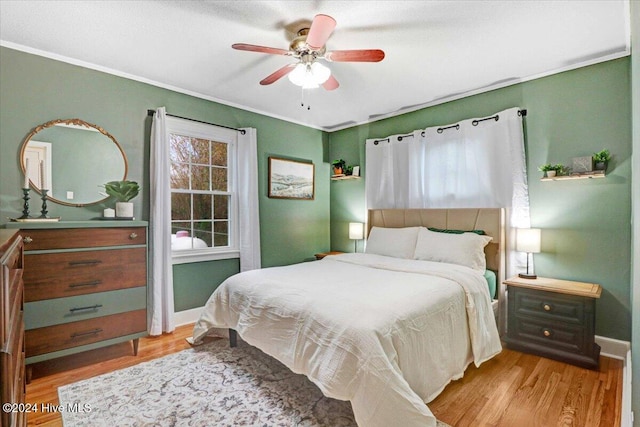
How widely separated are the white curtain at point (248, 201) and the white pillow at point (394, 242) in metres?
1.44

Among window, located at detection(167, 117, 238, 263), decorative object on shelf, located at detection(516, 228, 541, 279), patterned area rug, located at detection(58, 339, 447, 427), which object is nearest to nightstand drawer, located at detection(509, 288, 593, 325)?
decorative object on shelf, located at detection(516, 228, 541, 279)

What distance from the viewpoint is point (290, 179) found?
4.41 meters

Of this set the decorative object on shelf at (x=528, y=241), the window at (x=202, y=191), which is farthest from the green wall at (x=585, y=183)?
the window at (x=202, y=191)

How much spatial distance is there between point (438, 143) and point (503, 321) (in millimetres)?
2062

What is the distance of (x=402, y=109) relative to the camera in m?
3.98

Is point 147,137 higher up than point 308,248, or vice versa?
point 147,137

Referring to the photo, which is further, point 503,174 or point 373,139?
point 373,139

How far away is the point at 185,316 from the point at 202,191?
1.45 m

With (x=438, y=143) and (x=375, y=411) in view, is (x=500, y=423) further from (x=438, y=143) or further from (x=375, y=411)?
(x=438, y=143)

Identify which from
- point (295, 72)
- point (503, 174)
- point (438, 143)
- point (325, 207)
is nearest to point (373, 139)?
point (438, 143)

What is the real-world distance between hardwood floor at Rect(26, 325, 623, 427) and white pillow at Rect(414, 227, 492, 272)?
84 cm

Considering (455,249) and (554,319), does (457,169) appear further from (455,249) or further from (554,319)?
(554,319)

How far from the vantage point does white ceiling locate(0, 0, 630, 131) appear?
2.00m

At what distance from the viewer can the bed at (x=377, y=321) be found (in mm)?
1476
